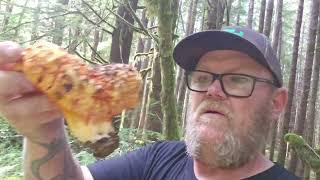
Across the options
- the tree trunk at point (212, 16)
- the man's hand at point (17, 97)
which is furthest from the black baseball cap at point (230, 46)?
the tree trunk at point (212, 16)

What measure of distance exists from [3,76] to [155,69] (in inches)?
178

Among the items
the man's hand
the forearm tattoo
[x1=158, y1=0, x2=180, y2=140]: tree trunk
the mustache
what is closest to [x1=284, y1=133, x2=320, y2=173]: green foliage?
[x1=158, y1=0, x2=180, y2=140]: tree trunk

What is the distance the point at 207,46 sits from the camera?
95.7 inches

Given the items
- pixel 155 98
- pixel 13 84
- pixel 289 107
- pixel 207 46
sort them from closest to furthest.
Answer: pixel 13 84
pixel 207 46
pixel 155 98
pixel 289 107

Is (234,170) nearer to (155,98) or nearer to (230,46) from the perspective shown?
(230,46)

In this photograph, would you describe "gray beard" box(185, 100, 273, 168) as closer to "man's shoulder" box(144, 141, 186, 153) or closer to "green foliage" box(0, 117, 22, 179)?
"man's shoulder" box(144, 141, 186, 153)

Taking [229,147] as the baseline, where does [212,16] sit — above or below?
above

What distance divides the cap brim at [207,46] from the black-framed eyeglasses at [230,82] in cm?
12

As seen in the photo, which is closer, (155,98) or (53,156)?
(53,156)

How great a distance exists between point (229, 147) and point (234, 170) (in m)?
0.15

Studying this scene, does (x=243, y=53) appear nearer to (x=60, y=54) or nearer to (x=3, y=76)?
(x=60, y=54)

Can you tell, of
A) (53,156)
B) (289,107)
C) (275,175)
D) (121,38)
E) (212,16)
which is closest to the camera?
(53,156)

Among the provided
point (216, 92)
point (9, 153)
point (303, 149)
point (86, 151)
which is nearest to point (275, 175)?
point (216, 92)

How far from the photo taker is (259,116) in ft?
7.72
